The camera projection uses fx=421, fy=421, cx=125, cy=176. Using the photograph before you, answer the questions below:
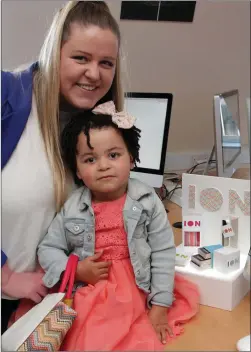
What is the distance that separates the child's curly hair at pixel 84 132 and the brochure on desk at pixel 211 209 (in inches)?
4.7

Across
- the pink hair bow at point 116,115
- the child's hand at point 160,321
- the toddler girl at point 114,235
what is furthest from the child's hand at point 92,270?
the pink hair bow at point 116,115

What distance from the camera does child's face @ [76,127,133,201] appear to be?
732mm

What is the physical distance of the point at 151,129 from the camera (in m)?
0.94

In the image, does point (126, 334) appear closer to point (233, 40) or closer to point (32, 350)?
point (32, 350)

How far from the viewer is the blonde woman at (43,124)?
71cm

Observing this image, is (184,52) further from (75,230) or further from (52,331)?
(52,331)

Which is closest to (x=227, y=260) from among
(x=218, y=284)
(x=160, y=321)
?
(x=218, y=284)

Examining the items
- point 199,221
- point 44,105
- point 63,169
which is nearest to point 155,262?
point 199,221

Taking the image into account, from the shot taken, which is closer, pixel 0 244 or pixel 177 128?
pixel 0 244

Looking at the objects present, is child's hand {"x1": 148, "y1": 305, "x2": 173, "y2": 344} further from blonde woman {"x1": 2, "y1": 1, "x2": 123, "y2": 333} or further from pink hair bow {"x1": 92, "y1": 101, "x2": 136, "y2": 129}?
pink hair bow {"x1": 92, "y1": 101, "x2": 136, "y2": 129}

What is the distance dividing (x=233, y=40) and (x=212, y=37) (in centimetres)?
5

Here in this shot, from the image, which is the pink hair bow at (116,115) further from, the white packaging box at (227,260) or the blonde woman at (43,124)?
the white packaging box at (227,260)

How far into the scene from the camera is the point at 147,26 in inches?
30.6

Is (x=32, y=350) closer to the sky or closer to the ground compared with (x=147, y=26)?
closer to the ground
